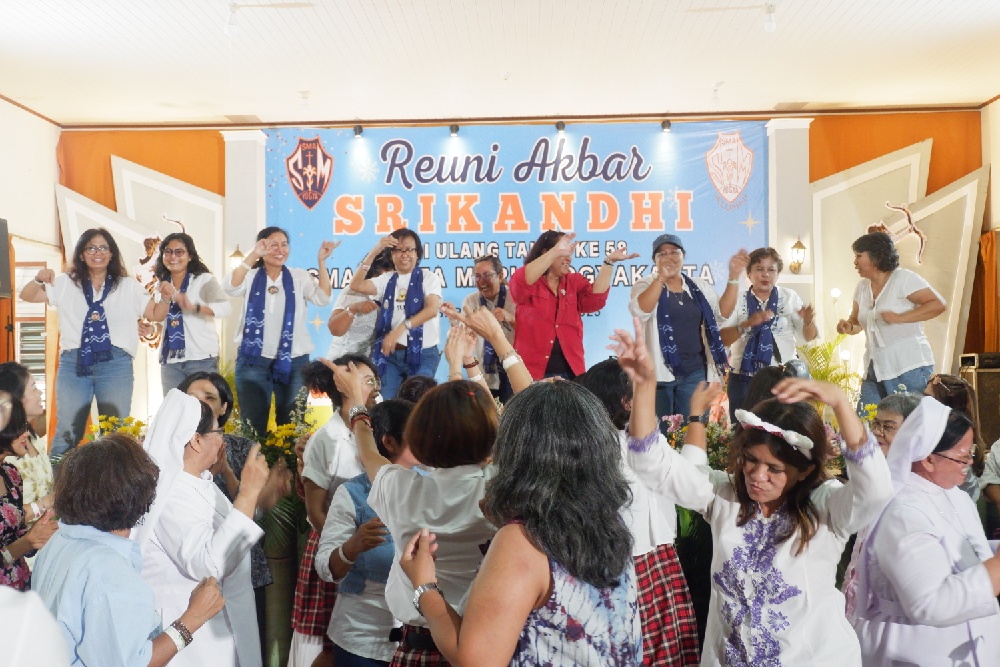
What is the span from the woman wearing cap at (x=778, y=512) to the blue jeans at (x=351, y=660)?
2.86ft

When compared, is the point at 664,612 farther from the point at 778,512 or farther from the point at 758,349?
the point at 758,349

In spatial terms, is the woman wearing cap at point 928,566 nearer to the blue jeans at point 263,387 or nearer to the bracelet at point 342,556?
the bracelet at point 342,556

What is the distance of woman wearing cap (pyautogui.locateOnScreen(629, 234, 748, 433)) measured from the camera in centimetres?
529

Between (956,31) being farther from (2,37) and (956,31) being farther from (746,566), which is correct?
(2,37)

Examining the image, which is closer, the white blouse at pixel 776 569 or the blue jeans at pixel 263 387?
the white blouse at pixel 776 569

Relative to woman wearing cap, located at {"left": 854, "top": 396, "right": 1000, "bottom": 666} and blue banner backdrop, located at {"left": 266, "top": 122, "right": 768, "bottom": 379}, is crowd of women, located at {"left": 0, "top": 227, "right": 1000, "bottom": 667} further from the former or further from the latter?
blue banner backdrop, located at {"left": 266, "top": 122, "right": 768, "bottom": 379}

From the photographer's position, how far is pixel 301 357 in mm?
5902

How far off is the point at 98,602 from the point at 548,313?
3.61 meters

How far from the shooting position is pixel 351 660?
100 inches

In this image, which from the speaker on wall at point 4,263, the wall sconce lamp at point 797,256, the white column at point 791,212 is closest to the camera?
the speaker on wall at point 4,263

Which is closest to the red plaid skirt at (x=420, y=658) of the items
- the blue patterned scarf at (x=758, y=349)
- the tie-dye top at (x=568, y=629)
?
the tie-dye top at (x=568, y=629)

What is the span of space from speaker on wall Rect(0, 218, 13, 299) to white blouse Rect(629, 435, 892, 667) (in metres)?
7.00

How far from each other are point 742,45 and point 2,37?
5.46 m

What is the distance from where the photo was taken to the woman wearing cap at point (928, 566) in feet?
6.53
